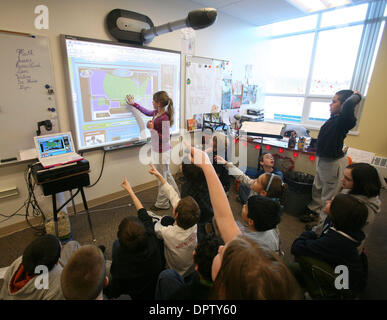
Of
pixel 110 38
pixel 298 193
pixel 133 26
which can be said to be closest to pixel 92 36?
pixel 110 38

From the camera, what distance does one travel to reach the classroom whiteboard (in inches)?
136

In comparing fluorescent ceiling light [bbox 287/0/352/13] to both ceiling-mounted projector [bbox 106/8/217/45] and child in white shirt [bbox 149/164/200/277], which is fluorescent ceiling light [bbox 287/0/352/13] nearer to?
ceiling-mounted projector [bbox 106/8/217/45]

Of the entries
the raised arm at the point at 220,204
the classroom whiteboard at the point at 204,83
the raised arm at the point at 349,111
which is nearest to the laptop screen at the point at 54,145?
the raised arm at the point at 220,204

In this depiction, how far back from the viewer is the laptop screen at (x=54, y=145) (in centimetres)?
190

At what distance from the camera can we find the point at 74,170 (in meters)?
1.87

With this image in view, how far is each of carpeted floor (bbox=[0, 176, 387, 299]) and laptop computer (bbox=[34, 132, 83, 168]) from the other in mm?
864

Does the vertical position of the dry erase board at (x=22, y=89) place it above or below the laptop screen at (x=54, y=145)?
above

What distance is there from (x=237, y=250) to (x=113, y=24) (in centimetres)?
271

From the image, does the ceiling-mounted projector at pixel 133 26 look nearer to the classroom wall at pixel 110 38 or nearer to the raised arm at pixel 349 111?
the classroom wall at pixel 110 38

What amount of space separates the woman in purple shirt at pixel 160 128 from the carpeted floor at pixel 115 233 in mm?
460

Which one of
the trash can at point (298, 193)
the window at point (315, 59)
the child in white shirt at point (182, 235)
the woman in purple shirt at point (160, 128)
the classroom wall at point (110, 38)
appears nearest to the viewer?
the child in white shirt at point (182, 235)

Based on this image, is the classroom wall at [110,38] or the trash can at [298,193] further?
the trash can at [298,193]

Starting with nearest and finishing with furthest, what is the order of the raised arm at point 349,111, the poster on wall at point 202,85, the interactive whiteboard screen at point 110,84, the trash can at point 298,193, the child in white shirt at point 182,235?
the child in white shirt at point 182,235, the raised arm at point 349,111, the interactive whiteboard screen at point 110,84, the trash can at point 298,193, the poster on wall at point 202,85

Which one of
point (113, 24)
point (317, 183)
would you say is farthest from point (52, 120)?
point (317, 183)
